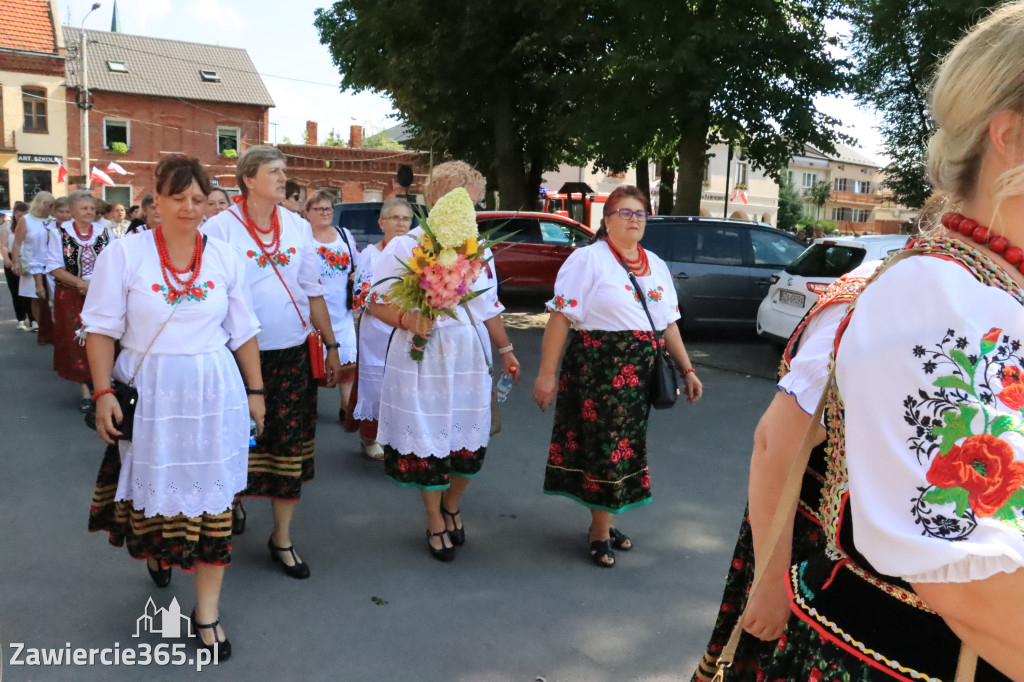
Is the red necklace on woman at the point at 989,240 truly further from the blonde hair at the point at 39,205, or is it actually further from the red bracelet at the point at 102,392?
the blonde hair at the point at 39,205

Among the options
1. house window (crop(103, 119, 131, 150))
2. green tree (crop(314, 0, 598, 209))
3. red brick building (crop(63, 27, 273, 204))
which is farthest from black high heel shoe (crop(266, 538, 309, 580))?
house window (crop(103, 119, 131, 150))

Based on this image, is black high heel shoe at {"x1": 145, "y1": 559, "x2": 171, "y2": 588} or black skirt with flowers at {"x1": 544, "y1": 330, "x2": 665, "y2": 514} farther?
black skirt with flowers at {"x1": 544, "y1": 330, "x2": 665, "y2": 514}

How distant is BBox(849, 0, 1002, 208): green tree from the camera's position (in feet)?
44.2

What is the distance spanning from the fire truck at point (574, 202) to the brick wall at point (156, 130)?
65.6ft

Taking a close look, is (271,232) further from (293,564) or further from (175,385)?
(293,564)

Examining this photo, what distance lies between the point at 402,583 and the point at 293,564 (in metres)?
0.58

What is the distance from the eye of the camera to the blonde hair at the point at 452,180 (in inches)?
195

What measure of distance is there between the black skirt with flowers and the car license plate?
6.77 meters

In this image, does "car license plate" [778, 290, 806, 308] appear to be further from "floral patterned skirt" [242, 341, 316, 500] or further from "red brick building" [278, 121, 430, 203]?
"red brick building" [278, 121, 430, 203]

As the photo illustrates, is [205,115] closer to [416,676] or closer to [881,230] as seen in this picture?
[416,676]

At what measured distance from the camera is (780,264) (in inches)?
539

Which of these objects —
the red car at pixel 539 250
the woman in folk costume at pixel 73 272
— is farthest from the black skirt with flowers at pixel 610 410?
the red car at pixel 539 250

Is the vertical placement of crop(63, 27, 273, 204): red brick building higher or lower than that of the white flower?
higher

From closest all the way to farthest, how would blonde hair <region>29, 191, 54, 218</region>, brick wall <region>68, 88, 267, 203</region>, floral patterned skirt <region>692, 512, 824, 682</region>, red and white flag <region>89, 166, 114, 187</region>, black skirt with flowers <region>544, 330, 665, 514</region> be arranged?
floral patterned skirt <region>692, 512, 824, 682</region> < black skirt with flowers <region>544, 330, 665, 514</region> < blonde hair <region>29, 191, 54, 218</region> < red and white flag <region>89, 166, 114, 187</region> < brick wall <region>68, 88, 267, 203</region>
